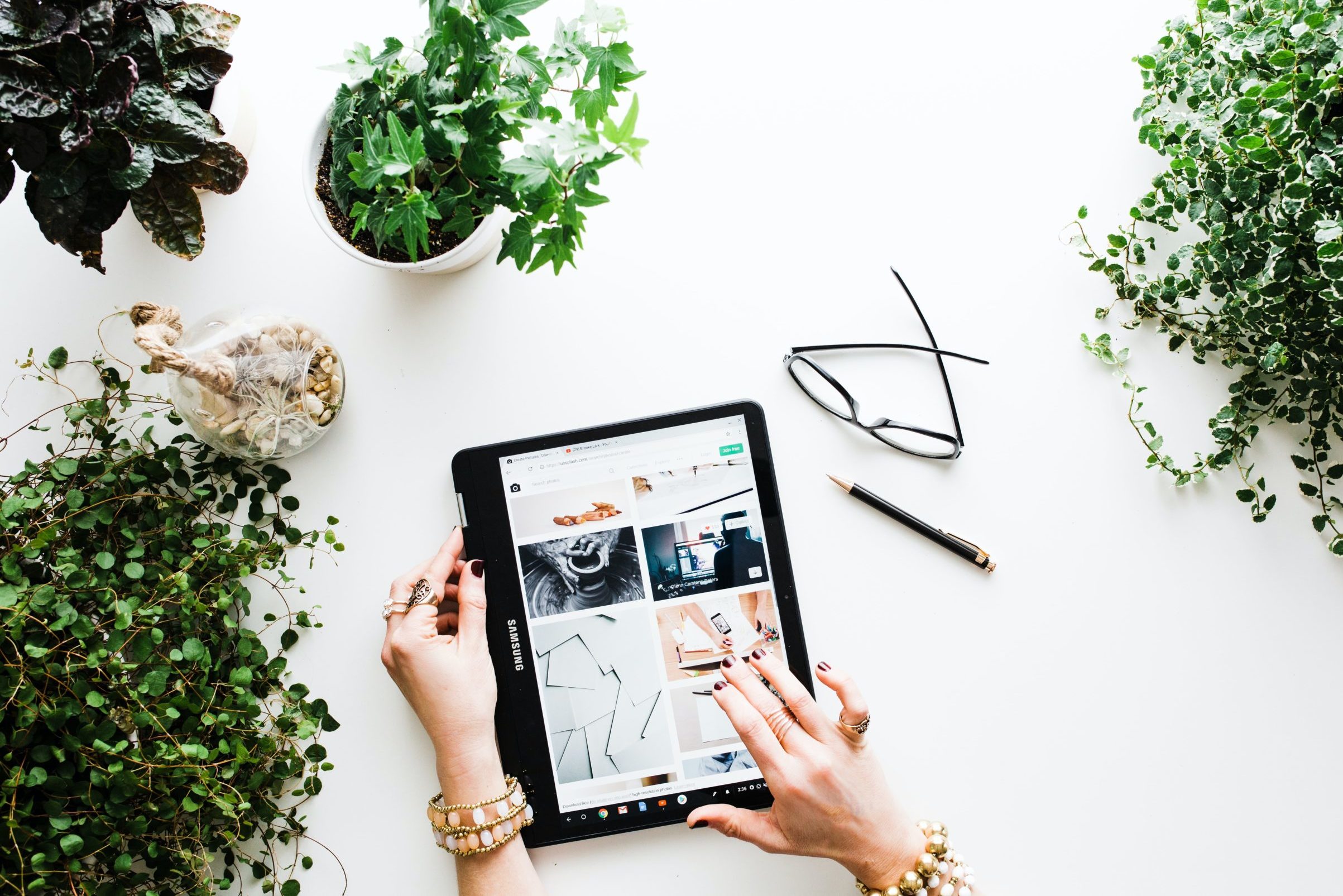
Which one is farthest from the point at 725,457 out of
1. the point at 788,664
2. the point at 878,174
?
the point at 878,174

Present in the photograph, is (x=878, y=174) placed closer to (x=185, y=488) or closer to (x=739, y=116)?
(x=739, y=116)

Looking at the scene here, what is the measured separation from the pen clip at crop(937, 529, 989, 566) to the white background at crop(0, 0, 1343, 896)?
0.02 metres

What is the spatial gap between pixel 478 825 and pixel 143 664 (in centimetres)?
46

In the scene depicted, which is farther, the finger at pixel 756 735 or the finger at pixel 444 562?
the finger at pixel 444 562

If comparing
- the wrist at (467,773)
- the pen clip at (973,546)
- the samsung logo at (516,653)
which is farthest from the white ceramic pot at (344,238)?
the pen clip at (973,546)

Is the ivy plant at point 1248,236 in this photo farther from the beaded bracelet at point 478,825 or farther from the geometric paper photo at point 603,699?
the beaded bracelet at point 478,825

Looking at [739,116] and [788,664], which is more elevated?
[739,116]

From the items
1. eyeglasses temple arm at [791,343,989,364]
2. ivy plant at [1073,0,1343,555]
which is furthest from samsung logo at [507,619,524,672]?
ivy plant at [1073,0,1343,555]

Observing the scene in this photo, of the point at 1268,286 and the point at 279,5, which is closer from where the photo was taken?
the point at 1268,286

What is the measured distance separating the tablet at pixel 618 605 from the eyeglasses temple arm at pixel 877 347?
0.40 feet

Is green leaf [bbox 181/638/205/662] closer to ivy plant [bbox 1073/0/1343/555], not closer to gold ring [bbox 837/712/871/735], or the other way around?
gold ring [bbox 837/712/871/735]

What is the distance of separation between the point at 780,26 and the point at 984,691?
100 cm

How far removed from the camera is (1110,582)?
3.84ft

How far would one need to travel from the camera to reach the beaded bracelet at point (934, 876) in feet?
3.42
